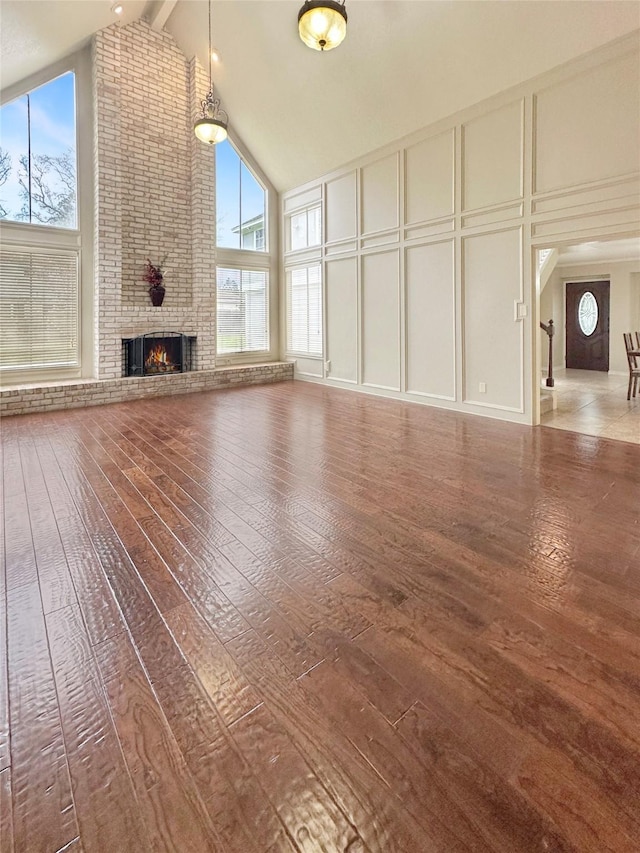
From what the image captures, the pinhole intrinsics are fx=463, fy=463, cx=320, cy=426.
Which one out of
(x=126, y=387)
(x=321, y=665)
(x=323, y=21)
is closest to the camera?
(x=321, y=665)

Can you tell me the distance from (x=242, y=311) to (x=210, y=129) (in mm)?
3843

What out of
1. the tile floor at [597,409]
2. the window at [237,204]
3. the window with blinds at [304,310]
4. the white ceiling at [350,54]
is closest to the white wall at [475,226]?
the white ceiling at [350,54]

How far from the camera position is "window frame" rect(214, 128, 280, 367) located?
881cm

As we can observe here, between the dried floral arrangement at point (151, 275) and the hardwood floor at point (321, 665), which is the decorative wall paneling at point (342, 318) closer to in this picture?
the dried floral arrangement at point (151, 275)

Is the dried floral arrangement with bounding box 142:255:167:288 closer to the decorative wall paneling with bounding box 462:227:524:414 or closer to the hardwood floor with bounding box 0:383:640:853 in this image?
the decorative wall paneling with bounding box 462:227:524:414

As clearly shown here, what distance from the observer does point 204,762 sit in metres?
1.29

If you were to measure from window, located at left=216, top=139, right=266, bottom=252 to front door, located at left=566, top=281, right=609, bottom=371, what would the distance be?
7.61 meters

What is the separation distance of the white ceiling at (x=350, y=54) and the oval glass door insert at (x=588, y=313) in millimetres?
6890

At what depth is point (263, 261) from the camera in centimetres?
938

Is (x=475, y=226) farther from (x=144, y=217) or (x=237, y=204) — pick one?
(x=144, y=217)

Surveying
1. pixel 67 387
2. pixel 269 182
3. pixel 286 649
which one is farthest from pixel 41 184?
pixel 286 649

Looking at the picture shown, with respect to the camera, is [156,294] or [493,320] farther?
[156,294]

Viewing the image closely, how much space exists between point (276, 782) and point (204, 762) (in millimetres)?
214

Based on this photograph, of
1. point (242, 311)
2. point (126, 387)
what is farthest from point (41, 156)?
point (242, 311)
